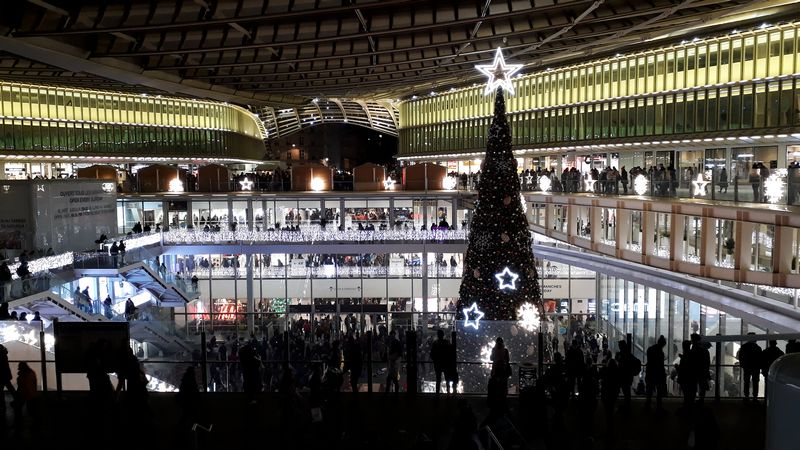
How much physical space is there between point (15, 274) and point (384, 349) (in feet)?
37.0

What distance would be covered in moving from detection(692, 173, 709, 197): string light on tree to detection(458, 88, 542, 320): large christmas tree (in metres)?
4.25

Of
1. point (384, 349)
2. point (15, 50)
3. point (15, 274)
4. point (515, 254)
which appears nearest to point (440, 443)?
point (384, 349)

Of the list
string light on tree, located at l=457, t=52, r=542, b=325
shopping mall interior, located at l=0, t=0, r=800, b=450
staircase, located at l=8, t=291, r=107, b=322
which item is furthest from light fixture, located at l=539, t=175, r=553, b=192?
staircase, located at l=8, t=291, r=107, b=322

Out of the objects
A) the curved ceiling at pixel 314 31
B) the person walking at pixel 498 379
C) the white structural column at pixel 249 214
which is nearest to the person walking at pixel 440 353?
the person walking at pixel 498 379

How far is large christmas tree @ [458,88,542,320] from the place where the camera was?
14.1 m

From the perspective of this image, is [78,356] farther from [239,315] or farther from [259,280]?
[259,280]

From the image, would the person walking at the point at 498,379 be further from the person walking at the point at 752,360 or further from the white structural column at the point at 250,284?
the white structural column at the point at 250,284

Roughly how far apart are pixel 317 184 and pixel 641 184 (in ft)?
69.9

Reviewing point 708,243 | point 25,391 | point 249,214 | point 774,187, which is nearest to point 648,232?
point 708,243

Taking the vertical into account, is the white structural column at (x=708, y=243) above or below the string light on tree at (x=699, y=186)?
below

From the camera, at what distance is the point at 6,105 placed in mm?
44656

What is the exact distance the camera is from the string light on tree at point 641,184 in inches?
701

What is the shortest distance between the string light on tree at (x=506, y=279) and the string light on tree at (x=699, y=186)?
4841 millimetres

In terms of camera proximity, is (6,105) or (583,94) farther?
(6,105)
